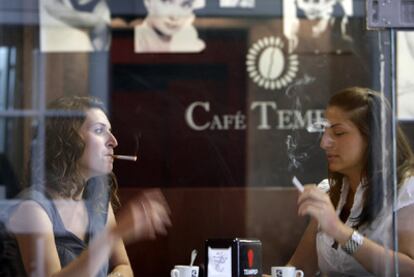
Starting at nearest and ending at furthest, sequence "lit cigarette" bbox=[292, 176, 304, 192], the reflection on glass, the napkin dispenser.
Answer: the napkin dispenser
"lit cigarette" bbox=[292, 176, 304, 192]
the reflection on glass

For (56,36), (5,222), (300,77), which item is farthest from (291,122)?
(5,222)

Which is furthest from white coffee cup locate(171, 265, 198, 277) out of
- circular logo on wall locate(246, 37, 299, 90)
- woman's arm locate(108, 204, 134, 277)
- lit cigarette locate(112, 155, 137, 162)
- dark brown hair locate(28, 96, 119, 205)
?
circular logo on wall locate(246, 37, 299, 90)

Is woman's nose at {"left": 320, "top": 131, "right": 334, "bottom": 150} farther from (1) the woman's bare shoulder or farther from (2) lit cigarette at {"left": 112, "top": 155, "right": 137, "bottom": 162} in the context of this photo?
(1) the woman's bare shoulder

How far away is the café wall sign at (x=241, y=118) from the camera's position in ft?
11.1

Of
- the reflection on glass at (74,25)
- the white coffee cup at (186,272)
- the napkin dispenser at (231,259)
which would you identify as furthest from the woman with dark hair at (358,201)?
the reflection on glass at (74,25)

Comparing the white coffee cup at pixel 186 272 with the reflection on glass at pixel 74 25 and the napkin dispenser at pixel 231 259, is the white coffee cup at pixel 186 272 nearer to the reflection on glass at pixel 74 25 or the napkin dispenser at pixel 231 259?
the napkin dispenser at pixel 231 259

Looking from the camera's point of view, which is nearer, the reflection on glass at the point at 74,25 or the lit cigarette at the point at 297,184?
the lit cigarette at the point at 297,184

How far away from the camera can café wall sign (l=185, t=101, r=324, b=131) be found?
338cm

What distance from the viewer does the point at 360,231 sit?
2576 mm

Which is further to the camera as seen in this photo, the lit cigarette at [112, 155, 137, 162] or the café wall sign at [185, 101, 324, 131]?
the café wall sign at [185, 101, 324, 131]

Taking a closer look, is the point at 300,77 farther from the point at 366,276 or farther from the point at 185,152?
the point at 366,276

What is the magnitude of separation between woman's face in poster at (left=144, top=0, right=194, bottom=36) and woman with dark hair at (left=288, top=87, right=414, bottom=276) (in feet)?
3.00

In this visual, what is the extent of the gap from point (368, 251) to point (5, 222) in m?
1.14

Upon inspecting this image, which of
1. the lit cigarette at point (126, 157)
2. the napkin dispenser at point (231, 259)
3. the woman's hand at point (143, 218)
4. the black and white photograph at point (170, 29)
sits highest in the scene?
the black and white photograph at point (170, 29)
